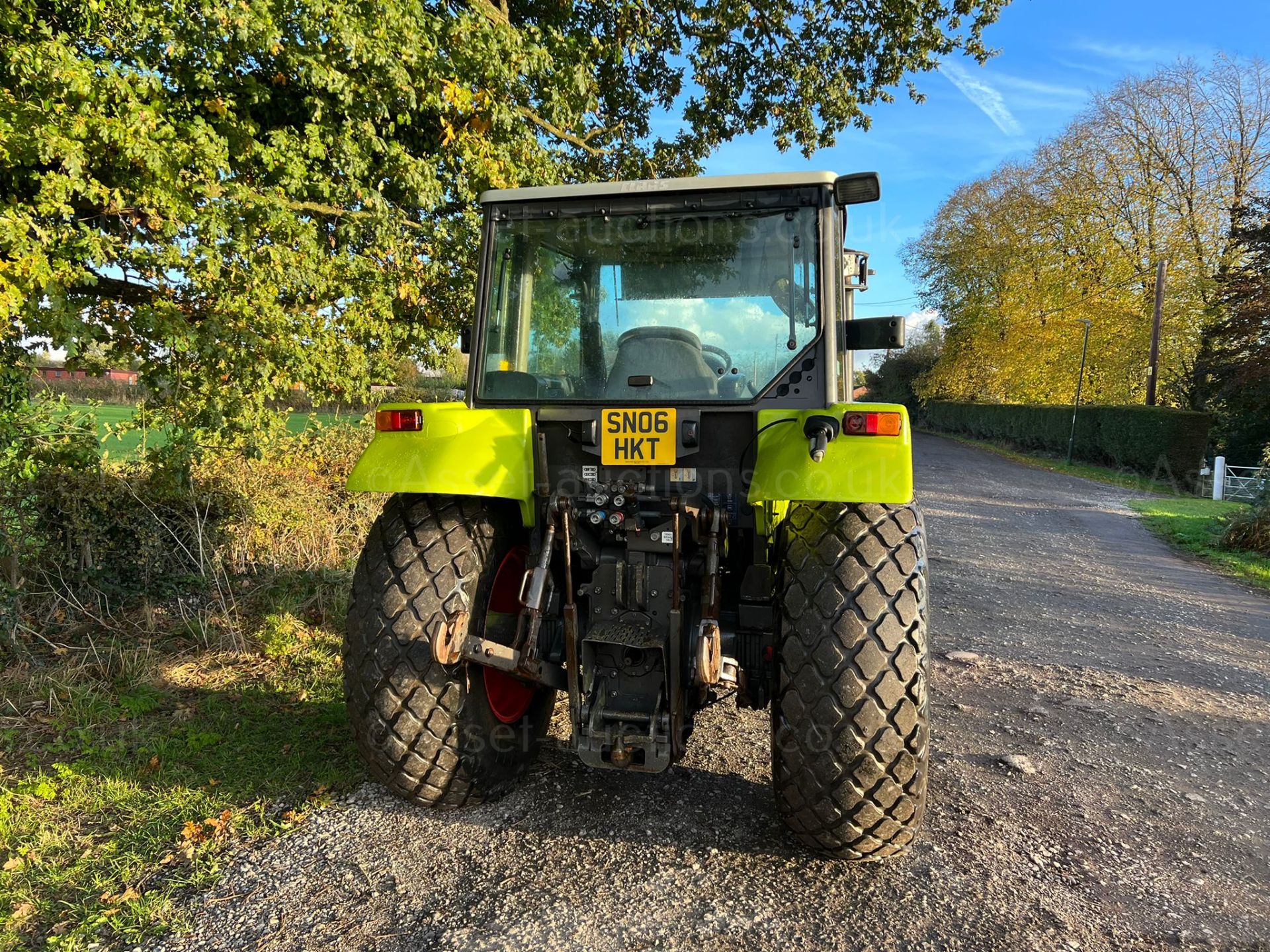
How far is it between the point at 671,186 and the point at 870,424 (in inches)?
47.5

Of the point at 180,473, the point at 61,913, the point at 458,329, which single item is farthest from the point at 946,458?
the point at 61,913

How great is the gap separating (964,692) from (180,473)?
5.31 m

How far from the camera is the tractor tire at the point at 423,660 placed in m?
2.70

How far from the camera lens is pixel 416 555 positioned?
278cm

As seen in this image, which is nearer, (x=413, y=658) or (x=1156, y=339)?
(x=413, y=658)

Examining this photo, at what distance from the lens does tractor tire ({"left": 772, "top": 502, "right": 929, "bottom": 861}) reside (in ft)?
7.77

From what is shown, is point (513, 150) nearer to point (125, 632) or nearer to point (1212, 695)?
point (125, 632)

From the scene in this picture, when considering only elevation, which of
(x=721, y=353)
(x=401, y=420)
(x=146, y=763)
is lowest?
(x=146, y=763)

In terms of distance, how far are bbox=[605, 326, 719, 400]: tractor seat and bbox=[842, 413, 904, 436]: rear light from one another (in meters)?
0.57

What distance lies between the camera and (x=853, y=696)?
2.36 metres

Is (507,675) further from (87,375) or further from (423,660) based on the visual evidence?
(87,375)

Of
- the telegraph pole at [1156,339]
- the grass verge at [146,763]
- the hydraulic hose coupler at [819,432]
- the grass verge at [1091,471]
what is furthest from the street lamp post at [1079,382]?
the grass verge at [146,763]

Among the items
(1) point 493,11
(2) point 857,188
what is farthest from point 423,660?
(1) point 493,11

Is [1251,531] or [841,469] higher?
[841,469]
